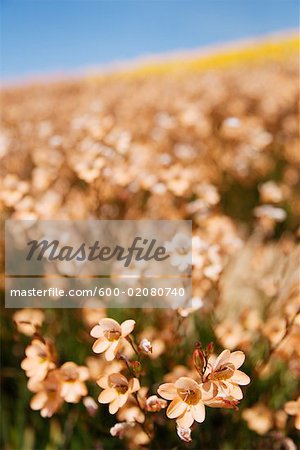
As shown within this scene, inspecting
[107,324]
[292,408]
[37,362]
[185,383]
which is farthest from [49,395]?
[292,408]

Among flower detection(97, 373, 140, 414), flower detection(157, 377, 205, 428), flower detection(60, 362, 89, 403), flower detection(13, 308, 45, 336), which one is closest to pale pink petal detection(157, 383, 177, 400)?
flower detection(157, 377, 205, 428)

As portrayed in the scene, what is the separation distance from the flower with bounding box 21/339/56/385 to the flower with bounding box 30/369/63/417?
5 centimetres

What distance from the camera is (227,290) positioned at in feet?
10.8

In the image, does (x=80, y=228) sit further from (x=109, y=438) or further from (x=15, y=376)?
(x=109, y=438)

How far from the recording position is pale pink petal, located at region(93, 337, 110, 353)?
111cm

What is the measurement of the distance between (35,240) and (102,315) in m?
0.47

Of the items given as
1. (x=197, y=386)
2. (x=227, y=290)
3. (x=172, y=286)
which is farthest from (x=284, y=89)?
(x=197, y=386)

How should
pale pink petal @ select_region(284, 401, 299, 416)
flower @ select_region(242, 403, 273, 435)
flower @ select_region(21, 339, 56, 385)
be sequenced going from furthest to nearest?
1. flower @ select_region(242, 403, 273, 435)
2. pale pink petal @ select_region(284, 401, 299, 416)
3. flower @ select_region(21, 339, 56, 385)

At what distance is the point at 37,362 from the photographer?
1.31 m

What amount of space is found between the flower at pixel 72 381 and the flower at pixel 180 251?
1.57ft

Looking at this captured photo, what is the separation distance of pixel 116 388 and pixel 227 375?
0.91ft

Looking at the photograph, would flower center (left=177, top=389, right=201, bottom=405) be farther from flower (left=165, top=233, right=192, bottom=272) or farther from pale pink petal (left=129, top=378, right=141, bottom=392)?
flower (left=165, top=233, right=192, bottom=272)

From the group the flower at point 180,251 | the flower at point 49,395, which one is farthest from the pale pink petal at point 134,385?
the flower at point 180,251

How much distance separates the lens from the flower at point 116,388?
1.10 metres
